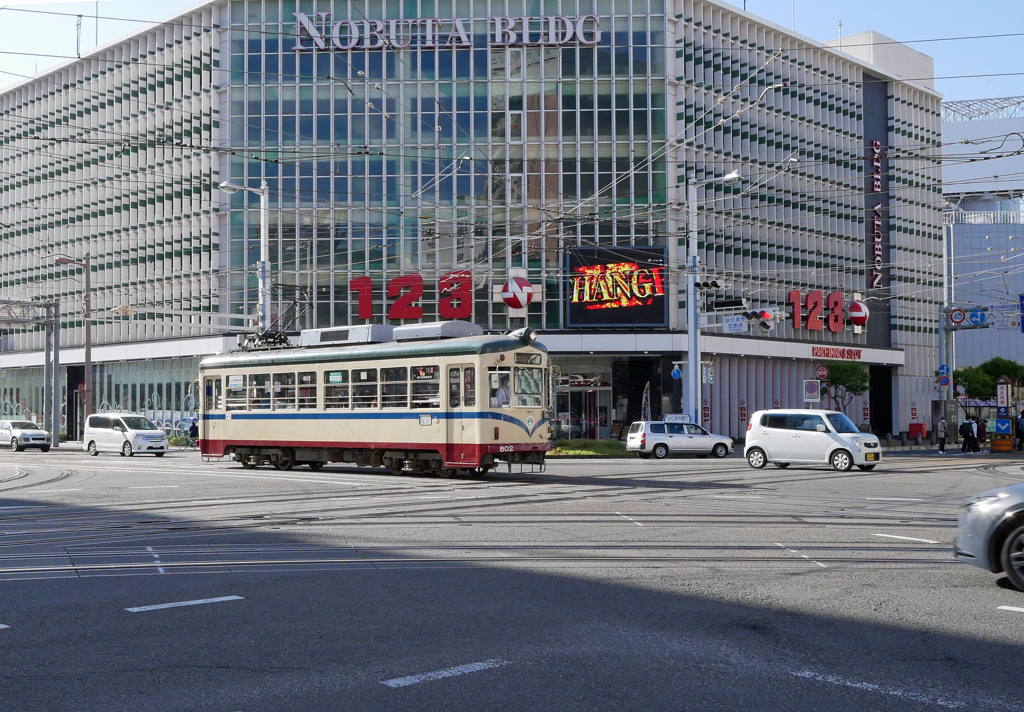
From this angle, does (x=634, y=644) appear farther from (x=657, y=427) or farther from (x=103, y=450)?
(x=103, y=450)

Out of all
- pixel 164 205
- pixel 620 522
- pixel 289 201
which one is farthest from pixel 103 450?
pixel 620 522

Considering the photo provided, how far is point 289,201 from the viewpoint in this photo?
167ft

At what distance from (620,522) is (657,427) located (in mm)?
23904

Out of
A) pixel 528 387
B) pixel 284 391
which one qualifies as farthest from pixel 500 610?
pixel 284 391

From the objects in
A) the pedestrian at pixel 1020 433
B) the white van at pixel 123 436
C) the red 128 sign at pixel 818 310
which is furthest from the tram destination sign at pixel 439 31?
the pedestrian at pixel 1020 433

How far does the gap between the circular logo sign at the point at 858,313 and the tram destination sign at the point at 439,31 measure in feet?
69.4

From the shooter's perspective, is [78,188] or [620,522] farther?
[78,188]

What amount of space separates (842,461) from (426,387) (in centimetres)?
1166

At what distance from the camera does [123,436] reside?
40344 millimetres

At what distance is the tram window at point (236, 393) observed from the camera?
28.5 m

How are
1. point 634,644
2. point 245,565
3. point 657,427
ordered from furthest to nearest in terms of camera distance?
point 657,427 < point 245,565 < point 634,644

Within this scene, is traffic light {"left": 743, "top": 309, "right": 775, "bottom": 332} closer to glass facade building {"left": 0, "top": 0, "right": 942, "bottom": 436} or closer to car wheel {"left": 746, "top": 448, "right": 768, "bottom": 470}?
car wheel {"left": 746, "top": 448, "right": 768, "bottom": 470}

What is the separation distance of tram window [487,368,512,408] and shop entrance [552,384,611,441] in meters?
27.0

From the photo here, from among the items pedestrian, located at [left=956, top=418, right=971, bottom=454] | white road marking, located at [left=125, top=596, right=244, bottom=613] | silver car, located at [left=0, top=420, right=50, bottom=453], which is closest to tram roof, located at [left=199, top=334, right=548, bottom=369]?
white road marking, located at [left=125, top=596, right=244, bottom=613]
